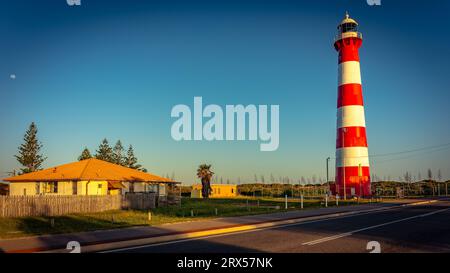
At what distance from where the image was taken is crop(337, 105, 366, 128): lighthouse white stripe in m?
52.4

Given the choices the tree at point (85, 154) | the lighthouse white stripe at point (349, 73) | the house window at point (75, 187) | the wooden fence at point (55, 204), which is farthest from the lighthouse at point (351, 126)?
the tree at point (85, 154)

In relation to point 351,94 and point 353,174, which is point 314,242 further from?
point 351,94

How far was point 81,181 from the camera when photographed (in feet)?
132

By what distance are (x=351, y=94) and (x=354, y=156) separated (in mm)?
8047

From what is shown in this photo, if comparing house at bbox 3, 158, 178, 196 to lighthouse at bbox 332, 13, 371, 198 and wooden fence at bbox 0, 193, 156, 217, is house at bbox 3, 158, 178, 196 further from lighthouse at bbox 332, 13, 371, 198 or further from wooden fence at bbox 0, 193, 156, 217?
lighthouse at bbox 332, 13, 371, 198

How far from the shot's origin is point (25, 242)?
14.1 metres

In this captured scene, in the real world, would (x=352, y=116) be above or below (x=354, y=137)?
above

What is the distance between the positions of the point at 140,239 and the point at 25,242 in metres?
3.95

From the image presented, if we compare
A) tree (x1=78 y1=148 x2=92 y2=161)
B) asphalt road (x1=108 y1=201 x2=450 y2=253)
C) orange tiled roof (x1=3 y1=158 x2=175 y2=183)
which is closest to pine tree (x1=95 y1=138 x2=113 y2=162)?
tree (x1=78 y1=148 x2=92 y2=161)

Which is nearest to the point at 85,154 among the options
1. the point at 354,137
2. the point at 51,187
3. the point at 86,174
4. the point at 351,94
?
the point at 51,187

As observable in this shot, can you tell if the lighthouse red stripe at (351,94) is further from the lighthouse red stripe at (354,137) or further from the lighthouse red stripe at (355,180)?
the lighthouse red stripe at (355,180)

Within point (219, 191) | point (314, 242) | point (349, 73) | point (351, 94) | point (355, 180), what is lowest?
point (219, 191)
